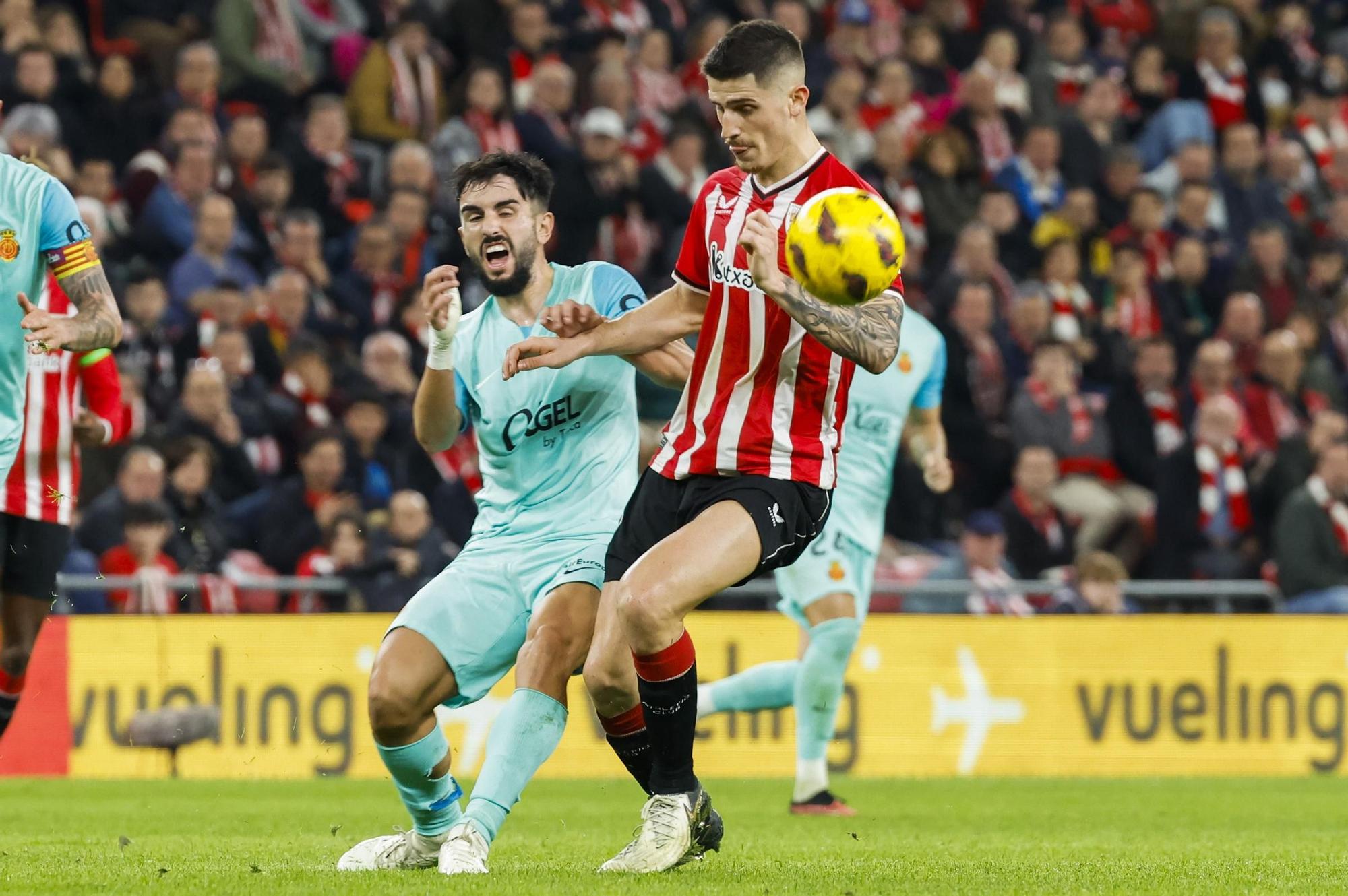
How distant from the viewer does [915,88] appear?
1805 cm

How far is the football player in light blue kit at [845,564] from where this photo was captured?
32.6 feet

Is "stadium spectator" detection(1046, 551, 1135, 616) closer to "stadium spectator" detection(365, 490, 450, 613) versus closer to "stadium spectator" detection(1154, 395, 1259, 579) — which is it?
"stadium spectator" detection(1154, 395, 1259, 579)

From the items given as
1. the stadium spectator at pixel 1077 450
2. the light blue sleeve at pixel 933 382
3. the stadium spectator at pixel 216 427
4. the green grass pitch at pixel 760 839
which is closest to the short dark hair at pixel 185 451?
the stadium spectator at pixel 216 427

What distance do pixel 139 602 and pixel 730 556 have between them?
7.16 m

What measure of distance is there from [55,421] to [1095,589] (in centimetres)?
742

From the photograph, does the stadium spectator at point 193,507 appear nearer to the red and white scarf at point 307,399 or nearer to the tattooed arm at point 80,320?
the red and white scarf at point 307,399

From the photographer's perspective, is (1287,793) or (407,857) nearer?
(407,857)

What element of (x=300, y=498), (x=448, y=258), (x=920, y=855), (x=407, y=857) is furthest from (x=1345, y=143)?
(x=407, y=857)

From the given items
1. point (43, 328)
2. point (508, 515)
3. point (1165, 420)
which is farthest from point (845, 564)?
point (1165, 420)

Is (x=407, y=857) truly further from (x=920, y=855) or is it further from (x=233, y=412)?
(x=233, y=412)

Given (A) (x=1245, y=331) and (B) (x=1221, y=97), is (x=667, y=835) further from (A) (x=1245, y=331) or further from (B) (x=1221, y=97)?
(B) (x=1221, y=97)

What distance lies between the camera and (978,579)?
13594 millimetres

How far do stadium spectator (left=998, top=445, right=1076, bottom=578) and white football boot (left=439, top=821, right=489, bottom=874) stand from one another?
326 inches

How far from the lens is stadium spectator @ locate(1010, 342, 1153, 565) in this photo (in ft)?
47.4
